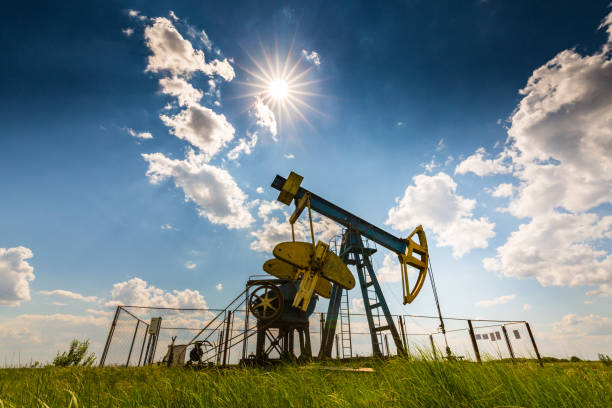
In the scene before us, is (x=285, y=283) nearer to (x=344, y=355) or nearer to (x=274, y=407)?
(x=344, y=355)

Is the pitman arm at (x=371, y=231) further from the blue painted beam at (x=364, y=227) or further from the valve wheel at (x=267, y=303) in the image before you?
the valve wheel at (x=267, y=303)

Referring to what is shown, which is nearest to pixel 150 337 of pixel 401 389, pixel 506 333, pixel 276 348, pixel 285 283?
pixel 276 348

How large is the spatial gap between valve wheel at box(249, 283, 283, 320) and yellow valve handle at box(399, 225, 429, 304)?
503cm

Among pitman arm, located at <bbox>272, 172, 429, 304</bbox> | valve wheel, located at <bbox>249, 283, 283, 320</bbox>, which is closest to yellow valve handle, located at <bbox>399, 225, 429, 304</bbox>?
pitman arm, located at <bbox>272, 172, 429, 304</bbox>

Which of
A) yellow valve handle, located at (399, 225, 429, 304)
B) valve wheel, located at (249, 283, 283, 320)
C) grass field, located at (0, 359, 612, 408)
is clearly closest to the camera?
grass field, located at (0, 359, 612, 408)

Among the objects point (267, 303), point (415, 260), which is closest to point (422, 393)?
point (267, 303)

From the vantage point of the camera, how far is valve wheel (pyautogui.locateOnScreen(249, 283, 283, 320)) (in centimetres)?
742

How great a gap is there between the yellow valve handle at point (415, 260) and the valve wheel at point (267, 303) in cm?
Answer: 503

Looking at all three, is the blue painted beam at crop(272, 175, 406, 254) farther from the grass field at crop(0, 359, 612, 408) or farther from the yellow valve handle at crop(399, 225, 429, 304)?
the grass field at crop(0, 359, 612, 408)

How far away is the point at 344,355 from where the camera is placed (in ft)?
Result: 32.6

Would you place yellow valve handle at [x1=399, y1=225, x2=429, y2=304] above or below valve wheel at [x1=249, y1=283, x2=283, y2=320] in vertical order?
above

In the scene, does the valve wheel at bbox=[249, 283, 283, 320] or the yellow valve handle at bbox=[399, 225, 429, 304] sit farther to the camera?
the yellow valve handle at bbox=[399, 225, 429, 304]

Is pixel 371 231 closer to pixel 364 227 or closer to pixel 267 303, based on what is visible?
pixel 364 227

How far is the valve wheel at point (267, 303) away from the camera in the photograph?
7.42 metres
